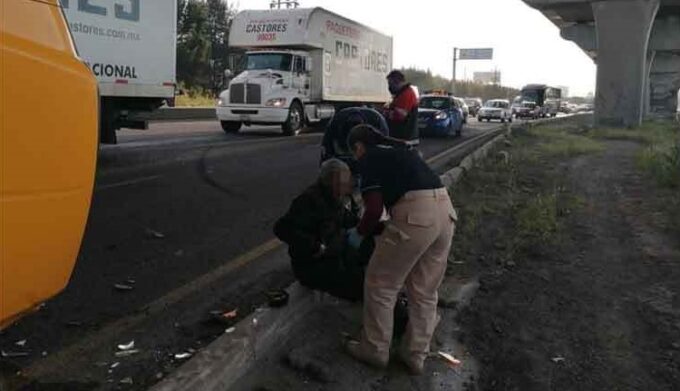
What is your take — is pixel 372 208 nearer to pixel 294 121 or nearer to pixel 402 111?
pixel 402 111

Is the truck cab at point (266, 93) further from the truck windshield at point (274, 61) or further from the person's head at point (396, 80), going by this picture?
the person's head at point (396, 80)

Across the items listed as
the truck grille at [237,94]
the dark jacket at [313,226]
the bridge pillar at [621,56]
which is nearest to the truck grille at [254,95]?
the truck grille at [237,94]

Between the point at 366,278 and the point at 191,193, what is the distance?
5.59m

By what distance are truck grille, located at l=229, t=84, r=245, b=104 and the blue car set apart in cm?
551

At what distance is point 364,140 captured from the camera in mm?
3967

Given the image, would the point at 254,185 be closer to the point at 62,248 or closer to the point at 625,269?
the point at 625,269

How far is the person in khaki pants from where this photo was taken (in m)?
3.83

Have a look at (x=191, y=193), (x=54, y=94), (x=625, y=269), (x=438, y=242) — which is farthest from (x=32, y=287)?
(x=191, y=193)

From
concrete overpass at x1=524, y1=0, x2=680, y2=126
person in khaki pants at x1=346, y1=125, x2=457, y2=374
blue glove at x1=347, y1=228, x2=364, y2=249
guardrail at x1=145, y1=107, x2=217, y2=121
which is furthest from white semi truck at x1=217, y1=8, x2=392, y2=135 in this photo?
person in khaki pants at x1=346, y1=125, x2=457, y2=374

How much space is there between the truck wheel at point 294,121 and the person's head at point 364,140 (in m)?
17.4

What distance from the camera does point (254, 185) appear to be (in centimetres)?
1027

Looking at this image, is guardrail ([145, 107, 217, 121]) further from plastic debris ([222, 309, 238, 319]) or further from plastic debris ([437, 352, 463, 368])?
plastic debris ([437, 352, 463, 368])

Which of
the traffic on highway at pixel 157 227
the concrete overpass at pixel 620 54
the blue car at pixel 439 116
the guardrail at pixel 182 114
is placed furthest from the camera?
the concrete overpass at pixel 620 54

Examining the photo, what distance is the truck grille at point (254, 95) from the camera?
20.9 m
